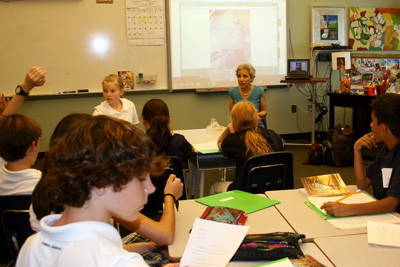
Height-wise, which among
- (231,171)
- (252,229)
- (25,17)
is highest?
(25,17)

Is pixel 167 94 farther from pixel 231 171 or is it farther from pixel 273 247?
pixel 273 247

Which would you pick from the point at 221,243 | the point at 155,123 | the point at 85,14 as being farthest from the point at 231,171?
the point at 221,243

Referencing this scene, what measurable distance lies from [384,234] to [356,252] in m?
0.19

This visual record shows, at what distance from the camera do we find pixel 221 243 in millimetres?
1329

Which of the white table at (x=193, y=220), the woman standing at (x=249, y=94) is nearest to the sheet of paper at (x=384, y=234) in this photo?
the white table at (x=193, y=220)

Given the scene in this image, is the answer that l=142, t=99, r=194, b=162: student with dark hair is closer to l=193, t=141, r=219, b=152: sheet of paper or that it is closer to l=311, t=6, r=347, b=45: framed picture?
l=193, t=141, r=219, b=152: sheet of paper

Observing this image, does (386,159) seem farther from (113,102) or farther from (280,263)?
(113,102)

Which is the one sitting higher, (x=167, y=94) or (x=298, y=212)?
(x=167, y=94)

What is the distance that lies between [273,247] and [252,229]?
0.25m

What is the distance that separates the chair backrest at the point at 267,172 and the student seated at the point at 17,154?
3.87ft

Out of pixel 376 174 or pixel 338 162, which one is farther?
pixel 338 162

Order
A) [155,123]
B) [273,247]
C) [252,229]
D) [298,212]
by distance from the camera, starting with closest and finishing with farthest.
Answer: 1. [273,247]
2. [252,229]
3. [298,212]
4. [155,123]

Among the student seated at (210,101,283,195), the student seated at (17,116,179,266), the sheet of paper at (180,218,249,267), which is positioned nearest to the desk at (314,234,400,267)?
the sheet of paper at (180,218,249,267)

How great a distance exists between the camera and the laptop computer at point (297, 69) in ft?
18.3
